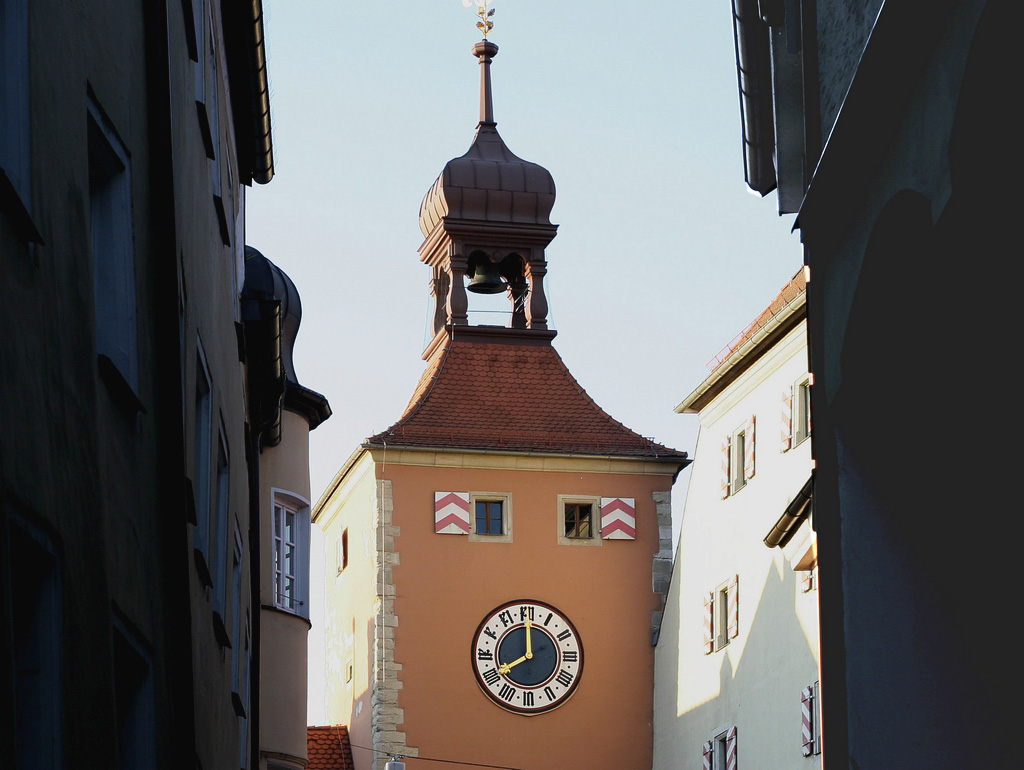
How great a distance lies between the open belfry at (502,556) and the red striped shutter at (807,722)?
8.56m

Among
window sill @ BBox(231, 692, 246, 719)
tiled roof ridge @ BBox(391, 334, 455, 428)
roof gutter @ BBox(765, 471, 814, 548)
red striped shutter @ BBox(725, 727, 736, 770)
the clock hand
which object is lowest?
window sill @ BBox(231, 692, 246, 719)

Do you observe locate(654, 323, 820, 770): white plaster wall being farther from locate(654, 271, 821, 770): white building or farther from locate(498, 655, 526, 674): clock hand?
locate(498, 655, 526, 674): clock hand

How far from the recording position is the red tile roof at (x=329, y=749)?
3472cm

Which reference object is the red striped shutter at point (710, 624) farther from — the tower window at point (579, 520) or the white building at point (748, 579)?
the tower window at point (579, 520)

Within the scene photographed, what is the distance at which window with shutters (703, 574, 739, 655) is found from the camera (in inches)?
1139

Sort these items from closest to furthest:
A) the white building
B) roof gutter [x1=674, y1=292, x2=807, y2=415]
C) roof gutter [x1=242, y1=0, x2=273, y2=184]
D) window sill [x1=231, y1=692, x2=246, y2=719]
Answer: window sill [x1=231, y1=692, x2=246, y2=719], roof gutter [x1=242, y1=0, x2=273, y2=184], the white building, roof gutter [x1=674, y1=292, x2=807, y2=415]

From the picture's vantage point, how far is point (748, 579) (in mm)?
28359

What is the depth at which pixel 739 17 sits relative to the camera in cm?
1128

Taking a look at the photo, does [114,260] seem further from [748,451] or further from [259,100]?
[748,451]

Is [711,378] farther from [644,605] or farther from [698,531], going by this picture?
[644,605]

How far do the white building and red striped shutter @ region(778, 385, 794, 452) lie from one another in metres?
0.02

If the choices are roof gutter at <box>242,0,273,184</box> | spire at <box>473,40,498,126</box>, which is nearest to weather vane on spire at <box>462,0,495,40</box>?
spire at <box>473,40,498,126</box>

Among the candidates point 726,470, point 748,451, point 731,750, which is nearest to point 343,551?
point 726,470

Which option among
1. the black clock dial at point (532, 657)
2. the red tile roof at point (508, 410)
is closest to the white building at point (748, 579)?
the black clock dial at point (532, 657)
